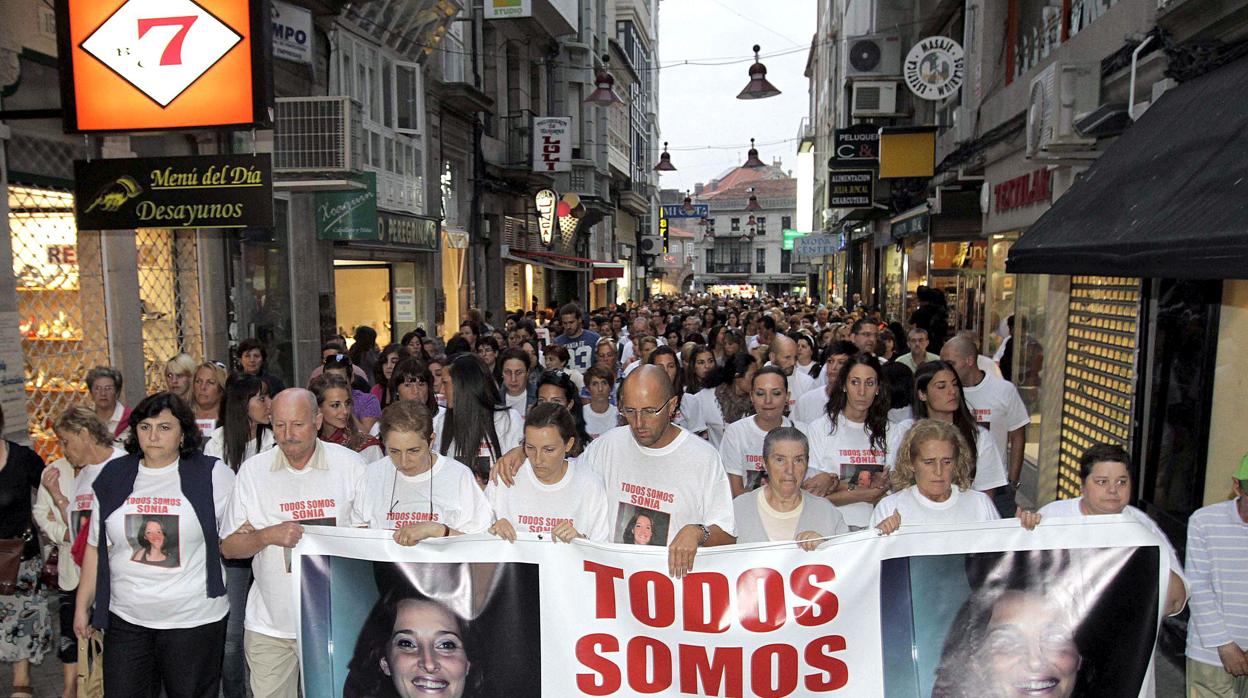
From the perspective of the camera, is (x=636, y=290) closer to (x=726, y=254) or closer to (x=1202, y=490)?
(x=726, y=254)

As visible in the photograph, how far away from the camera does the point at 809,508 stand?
13.9ft

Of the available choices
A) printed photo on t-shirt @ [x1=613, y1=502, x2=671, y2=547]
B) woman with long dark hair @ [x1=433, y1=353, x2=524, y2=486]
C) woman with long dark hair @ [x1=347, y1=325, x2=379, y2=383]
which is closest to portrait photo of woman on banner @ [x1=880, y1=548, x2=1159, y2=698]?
printed photo on t-shirt @ [x1=613, y1=502, x2=671, y2=547]

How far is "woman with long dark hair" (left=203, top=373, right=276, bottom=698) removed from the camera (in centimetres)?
471

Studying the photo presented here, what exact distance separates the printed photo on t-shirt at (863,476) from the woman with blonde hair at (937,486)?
3.06 feet

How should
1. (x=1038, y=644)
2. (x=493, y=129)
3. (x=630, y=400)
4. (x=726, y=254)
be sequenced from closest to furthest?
(x=1038, y=644) < (x=630, y=400) < (x=493, y=129) < (x=726, y=254)

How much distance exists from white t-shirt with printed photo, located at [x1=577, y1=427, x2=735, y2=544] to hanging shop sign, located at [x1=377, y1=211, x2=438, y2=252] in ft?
38.4

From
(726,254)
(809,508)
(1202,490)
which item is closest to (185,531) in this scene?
(809,508)

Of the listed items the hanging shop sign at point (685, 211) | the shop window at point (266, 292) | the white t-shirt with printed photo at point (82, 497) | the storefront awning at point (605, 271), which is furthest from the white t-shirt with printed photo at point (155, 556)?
the hanging shop sign at point (685, 211)

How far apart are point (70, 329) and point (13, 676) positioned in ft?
14.9

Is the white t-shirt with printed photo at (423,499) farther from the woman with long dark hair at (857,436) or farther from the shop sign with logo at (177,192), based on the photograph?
the shop sign with logo at (177,192)

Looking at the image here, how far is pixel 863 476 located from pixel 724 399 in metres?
2.33

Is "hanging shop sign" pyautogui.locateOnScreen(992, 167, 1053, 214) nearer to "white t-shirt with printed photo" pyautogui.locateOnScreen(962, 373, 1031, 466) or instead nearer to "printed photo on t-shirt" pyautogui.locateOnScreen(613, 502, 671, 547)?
"white t-shirt with printed photo" pyautogui.locateOnScreen(962, 373, 1031, 466)

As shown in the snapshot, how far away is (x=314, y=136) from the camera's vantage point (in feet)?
39.0

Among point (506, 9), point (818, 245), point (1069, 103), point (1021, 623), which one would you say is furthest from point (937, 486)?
point (818, 245)
